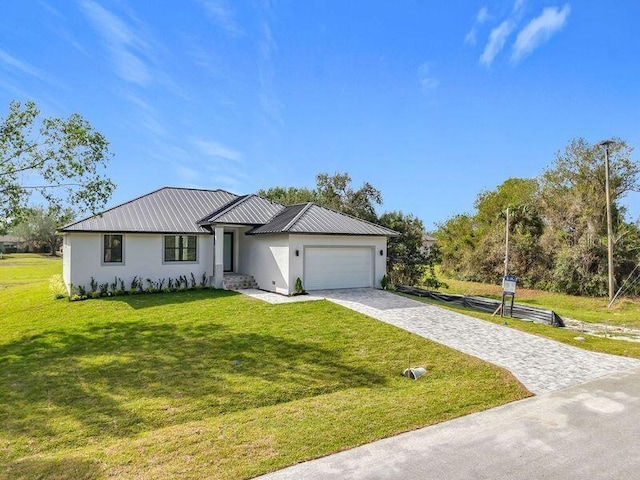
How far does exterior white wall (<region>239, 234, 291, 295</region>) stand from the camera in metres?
17.2

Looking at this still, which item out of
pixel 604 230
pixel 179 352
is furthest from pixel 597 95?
pixel 179 352

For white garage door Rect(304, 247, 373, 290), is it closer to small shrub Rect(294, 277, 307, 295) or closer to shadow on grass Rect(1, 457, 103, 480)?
small shrub Rect(294, 277, 307, 295)

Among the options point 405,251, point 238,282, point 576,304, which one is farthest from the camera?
point 405,251

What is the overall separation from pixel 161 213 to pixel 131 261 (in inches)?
121

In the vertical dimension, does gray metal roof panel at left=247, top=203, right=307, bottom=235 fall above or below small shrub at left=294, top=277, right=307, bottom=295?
above

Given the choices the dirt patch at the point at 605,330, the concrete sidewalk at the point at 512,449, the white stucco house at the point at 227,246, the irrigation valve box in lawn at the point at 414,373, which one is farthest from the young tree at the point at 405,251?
the concrete sidewalk at the point at 512,449

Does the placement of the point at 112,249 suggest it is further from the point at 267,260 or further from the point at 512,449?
the point at 512,449

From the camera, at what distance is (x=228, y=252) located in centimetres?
2119

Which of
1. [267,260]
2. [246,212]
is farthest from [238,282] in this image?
[246,212]

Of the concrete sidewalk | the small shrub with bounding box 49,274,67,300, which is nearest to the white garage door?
the small shrub with bounding box 49,274,67,300

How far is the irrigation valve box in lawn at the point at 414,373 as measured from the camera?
858 cm

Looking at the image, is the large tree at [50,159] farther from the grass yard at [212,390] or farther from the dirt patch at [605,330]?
the dirt patch at [605,330]

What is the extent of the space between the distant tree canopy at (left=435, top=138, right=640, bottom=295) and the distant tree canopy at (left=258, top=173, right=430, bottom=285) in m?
7.76

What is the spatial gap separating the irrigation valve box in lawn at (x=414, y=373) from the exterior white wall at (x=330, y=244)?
28.8 ft
